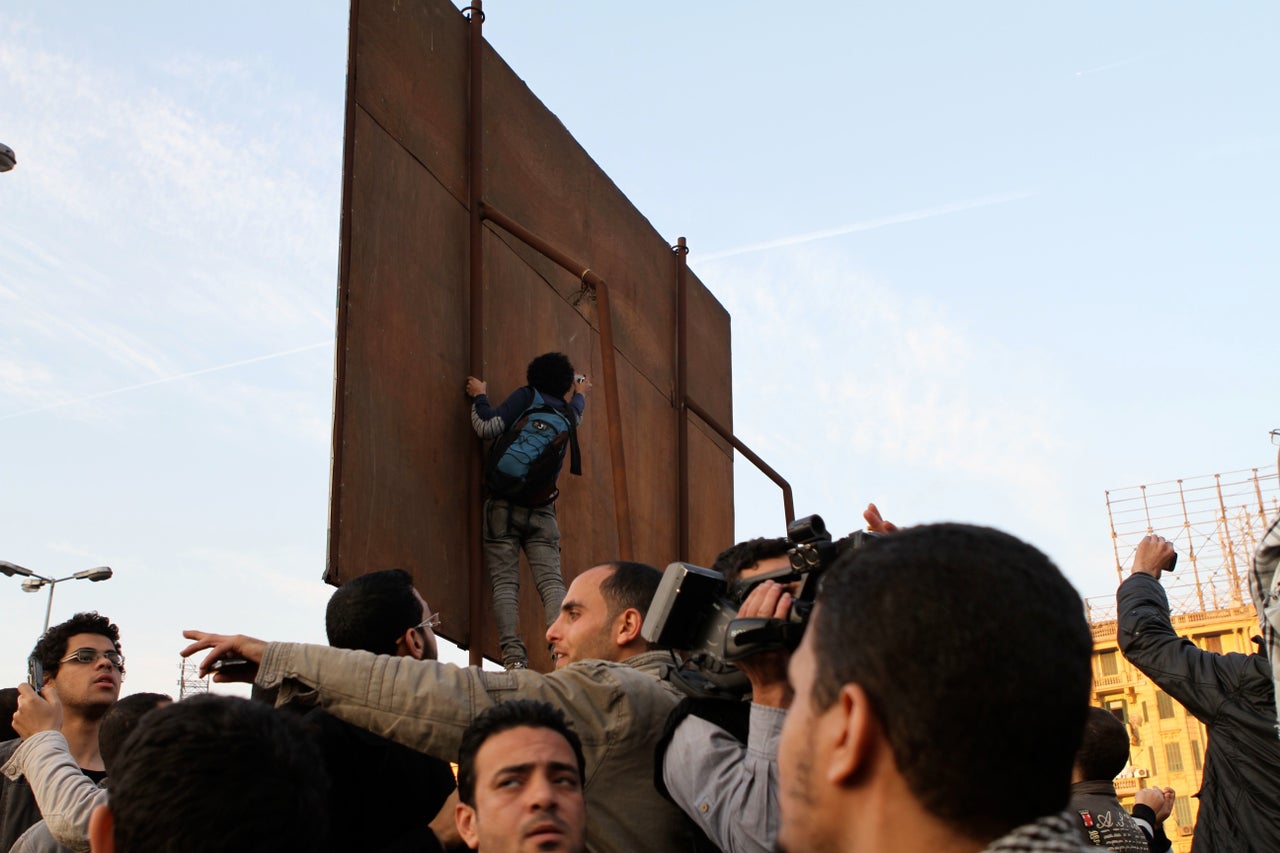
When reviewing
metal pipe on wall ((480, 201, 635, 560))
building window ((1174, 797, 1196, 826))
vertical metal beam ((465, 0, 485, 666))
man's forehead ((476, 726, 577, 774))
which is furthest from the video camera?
building window ((1174, 797, 1196, 826))

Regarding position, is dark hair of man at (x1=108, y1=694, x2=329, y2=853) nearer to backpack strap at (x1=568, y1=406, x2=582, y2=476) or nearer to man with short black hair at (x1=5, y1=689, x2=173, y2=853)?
man with short black hair at (x1=5, y1=689, x2=173, y2=853)

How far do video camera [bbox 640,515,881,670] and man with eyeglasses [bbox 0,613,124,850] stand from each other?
2.47 metres

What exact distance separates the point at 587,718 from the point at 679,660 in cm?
24

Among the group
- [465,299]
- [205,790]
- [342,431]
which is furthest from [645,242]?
[205,790]

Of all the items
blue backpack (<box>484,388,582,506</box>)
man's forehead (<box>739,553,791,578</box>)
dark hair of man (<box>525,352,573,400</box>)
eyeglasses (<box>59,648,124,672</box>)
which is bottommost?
man's forehead (<box>739,553,791,578</box>)

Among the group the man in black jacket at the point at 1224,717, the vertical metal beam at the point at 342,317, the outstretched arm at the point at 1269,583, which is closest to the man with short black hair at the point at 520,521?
the vertical metal beam at the point at 342,317

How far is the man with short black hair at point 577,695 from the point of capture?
2.62 m

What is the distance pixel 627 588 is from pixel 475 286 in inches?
140

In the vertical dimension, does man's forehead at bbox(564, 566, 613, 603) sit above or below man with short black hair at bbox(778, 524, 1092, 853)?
above

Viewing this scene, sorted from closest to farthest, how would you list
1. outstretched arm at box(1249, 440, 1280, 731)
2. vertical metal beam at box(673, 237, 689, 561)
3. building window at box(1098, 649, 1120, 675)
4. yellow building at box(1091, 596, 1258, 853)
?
outstretched arm at box(1249, 440, 1280, 731) → vertical metal beam at box(673, 237, 689, 561) → yellow building at box(1091, 596, 1258, 853) → building window at box(1098, 649, 1120, 675)

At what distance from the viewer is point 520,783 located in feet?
8.55

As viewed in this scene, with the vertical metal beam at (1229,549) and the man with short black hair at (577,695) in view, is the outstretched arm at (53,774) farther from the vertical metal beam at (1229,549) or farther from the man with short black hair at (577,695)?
the vertical metal beam at (1229,549)

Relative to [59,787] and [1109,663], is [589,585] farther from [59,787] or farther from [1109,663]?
[1109,663]

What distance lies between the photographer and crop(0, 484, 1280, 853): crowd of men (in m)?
1.32
